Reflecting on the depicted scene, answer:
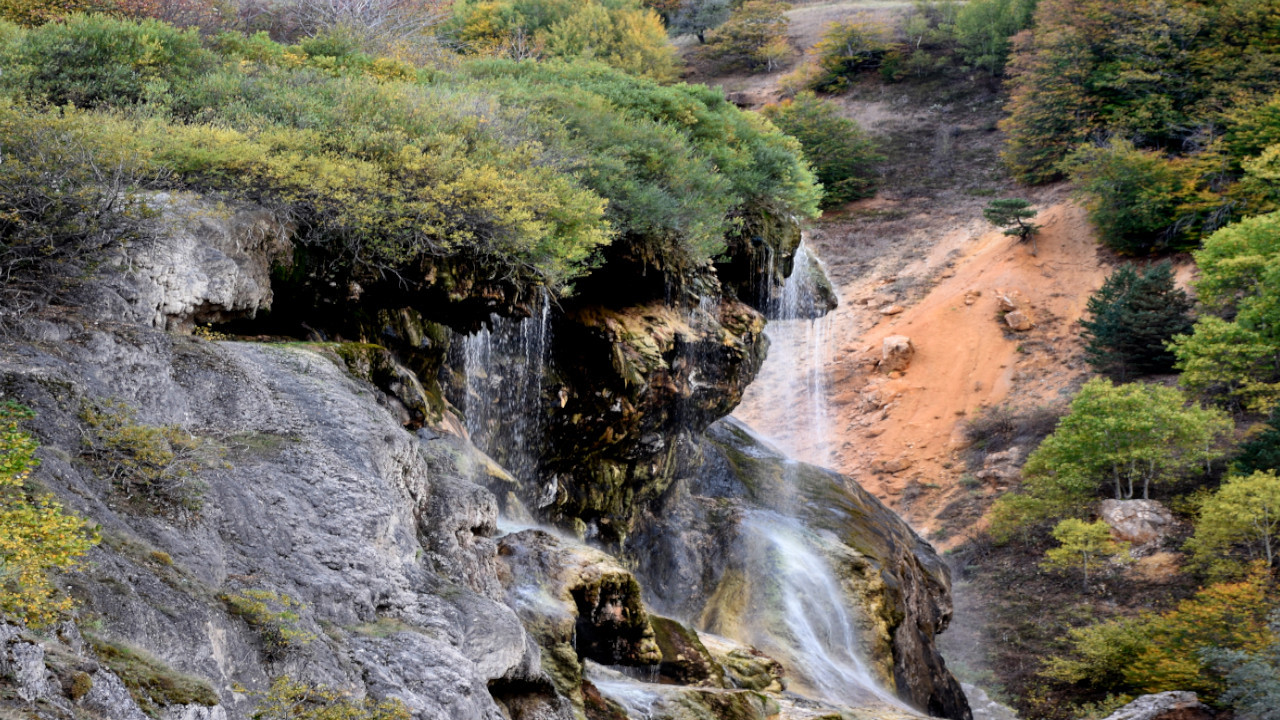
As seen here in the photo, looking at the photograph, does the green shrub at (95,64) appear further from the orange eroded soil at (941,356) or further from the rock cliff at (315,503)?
the orange eroded soil at (941,356)

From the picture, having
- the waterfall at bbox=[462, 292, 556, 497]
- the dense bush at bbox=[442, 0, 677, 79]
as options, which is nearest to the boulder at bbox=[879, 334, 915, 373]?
the dense bush at bbox=[442, 0, 677, 79]

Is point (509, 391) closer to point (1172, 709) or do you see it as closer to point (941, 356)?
point (1172, 709)

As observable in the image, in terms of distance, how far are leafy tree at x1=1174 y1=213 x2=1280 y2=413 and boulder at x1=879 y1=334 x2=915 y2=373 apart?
10.7 meters

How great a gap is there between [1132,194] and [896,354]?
34.6ft

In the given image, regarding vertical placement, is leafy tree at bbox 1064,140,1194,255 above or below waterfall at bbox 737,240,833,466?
above

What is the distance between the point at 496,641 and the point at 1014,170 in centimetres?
4444

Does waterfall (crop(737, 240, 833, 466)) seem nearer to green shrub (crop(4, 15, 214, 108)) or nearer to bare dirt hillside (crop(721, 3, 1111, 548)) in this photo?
bare dirt hillside (crop(721, 3, 1111, 548))

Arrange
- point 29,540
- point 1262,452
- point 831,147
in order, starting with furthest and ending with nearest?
point 831,147 → point 1262,452 → point 29,540

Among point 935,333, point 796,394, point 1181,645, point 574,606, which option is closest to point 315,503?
point 574,606

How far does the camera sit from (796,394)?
4175 centimetres

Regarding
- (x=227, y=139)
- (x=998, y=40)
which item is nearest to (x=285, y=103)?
(x=227, y=139)

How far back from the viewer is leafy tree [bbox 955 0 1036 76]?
55.3 metres

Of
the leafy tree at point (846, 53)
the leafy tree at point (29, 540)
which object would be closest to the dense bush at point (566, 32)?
the leafy tree at point (846, 53)

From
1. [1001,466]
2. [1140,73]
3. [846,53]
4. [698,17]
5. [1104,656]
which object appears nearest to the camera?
[1104,656]
